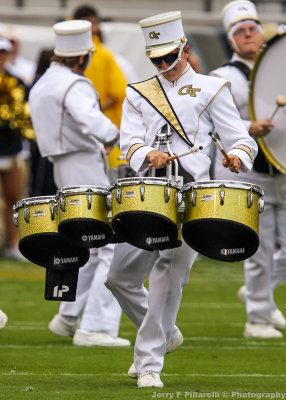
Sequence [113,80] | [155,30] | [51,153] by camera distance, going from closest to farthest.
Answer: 1. [155,30]
2. [51,153]
3. [113,80]

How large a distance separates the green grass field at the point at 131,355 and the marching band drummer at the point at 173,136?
33cm

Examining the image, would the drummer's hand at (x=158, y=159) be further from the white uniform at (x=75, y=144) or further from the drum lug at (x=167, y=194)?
the white uniform at (x=75, y=144)

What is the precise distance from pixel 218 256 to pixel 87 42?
10.1ft

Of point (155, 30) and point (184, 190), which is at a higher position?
point (155, 30)

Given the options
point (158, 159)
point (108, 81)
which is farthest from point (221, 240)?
point (108, 81)

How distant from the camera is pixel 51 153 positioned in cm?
939

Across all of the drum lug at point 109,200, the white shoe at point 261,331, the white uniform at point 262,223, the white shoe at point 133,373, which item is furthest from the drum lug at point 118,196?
the white shoe at point 261,331

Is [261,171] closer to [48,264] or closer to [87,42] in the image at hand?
[87,42]

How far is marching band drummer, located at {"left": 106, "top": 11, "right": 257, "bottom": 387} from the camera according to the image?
7086 millimetres

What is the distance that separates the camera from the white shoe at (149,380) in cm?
706

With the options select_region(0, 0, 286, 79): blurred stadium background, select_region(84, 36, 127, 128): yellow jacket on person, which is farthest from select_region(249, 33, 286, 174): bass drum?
select_region(0, 0, 286, 79): blurred stadium background

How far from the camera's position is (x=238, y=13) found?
1005cm

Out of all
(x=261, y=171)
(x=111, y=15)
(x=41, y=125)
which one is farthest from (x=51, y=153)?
(x=111, y=15)

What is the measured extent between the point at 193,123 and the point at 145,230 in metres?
0.74
